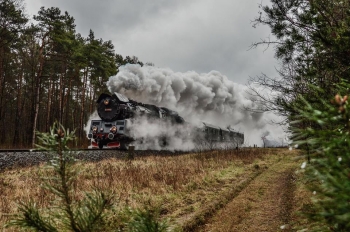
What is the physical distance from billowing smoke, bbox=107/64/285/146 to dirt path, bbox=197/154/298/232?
9.21 metres

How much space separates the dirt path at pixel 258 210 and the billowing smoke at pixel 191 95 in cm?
921

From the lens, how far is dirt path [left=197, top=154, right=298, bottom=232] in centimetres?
511

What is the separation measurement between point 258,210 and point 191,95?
23.0 m

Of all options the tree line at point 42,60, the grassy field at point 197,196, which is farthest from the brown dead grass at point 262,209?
the tree line at point 42,60

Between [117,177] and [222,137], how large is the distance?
1972cm

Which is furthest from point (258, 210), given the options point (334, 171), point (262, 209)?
point (334, 171)

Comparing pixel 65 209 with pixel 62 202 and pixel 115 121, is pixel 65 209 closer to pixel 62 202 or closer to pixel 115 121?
pixel 62 202

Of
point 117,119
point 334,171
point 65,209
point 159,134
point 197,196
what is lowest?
point 197,196

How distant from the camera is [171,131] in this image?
1916 cm

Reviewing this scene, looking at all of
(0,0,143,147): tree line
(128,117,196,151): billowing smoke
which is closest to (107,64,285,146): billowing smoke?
(128,117,196,151): billowing smoke

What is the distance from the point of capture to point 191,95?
28.7 m

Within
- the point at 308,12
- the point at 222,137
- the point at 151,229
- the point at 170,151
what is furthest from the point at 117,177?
the point at 222,137

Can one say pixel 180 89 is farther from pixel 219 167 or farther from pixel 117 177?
pixel 117 177

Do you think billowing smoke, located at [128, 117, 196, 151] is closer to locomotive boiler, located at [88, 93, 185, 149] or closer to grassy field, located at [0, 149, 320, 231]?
locomotive boiler, located at [88, 93, 185, 149]
